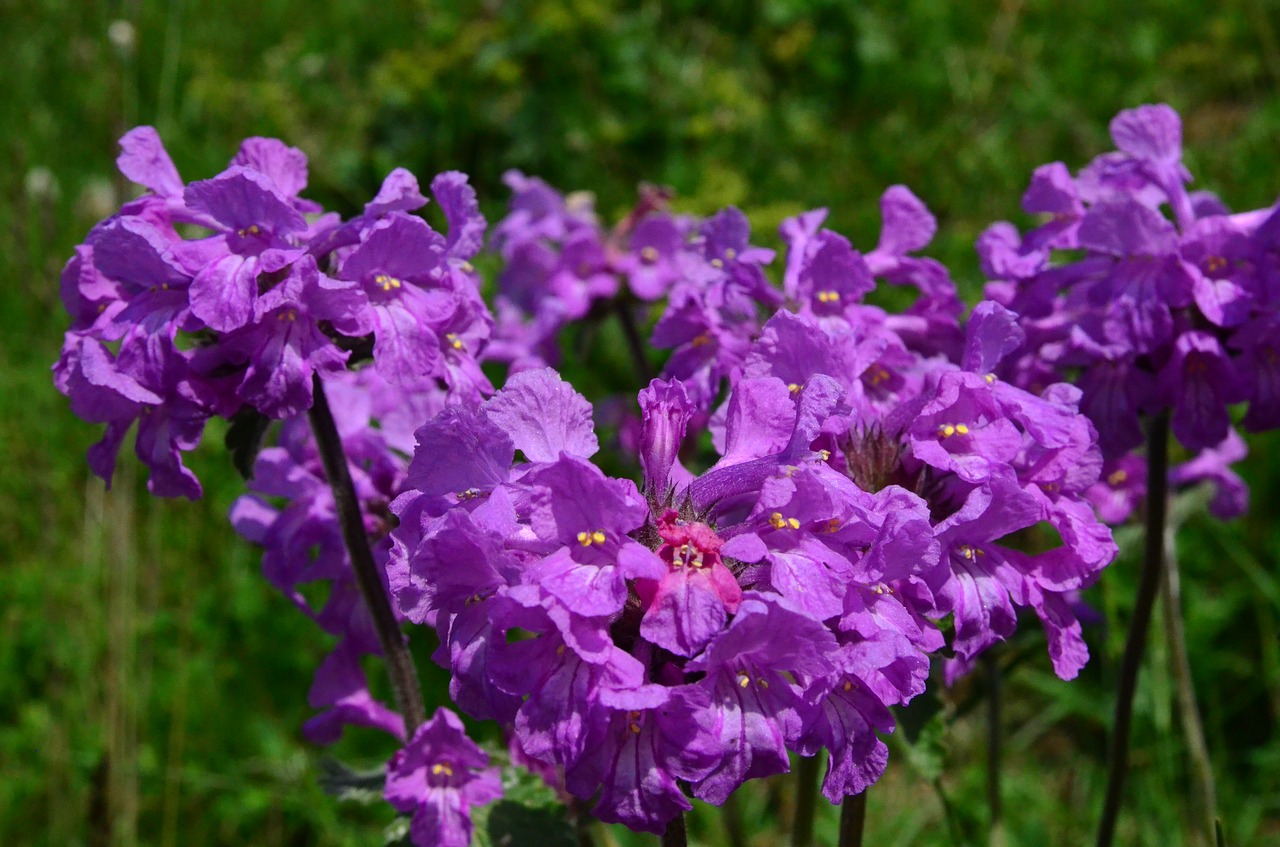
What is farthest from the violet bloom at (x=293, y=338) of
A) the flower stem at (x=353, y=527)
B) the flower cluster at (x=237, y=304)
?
the flower stem at (x=353, y=527)

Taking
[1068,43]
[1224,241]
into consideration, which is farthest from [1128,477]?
[1068,43]

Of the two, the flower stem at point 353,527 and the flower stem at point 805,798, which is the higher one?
the flower stem at point 353,527

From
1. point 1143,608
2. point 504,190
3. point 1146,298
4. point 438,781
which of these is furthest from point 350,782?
point 504,190

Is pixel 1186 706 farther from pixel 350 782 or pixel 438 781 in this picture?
pixel 350 782

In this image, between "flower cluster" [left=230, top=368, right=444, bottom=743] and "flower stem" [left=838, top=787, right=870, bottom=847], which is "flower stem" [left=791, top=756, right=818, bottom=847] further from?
"flower cluster" [left=230, top=368, right=444, bottom=743]

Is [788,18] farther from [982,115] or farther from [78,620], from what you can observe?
[78,620]

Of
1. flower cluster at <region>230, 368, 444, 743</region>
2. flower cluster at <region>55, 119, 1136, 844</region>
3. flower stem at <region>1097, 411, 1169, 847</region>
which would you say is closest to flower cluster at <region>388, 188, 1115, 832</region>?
flower cluster at <region>55, 119, 1136, 844</region>

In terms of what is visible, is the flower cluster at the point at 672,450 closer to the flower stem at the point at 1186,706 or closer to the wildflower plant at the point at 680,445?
the wildflower plant at the point at 680,445
